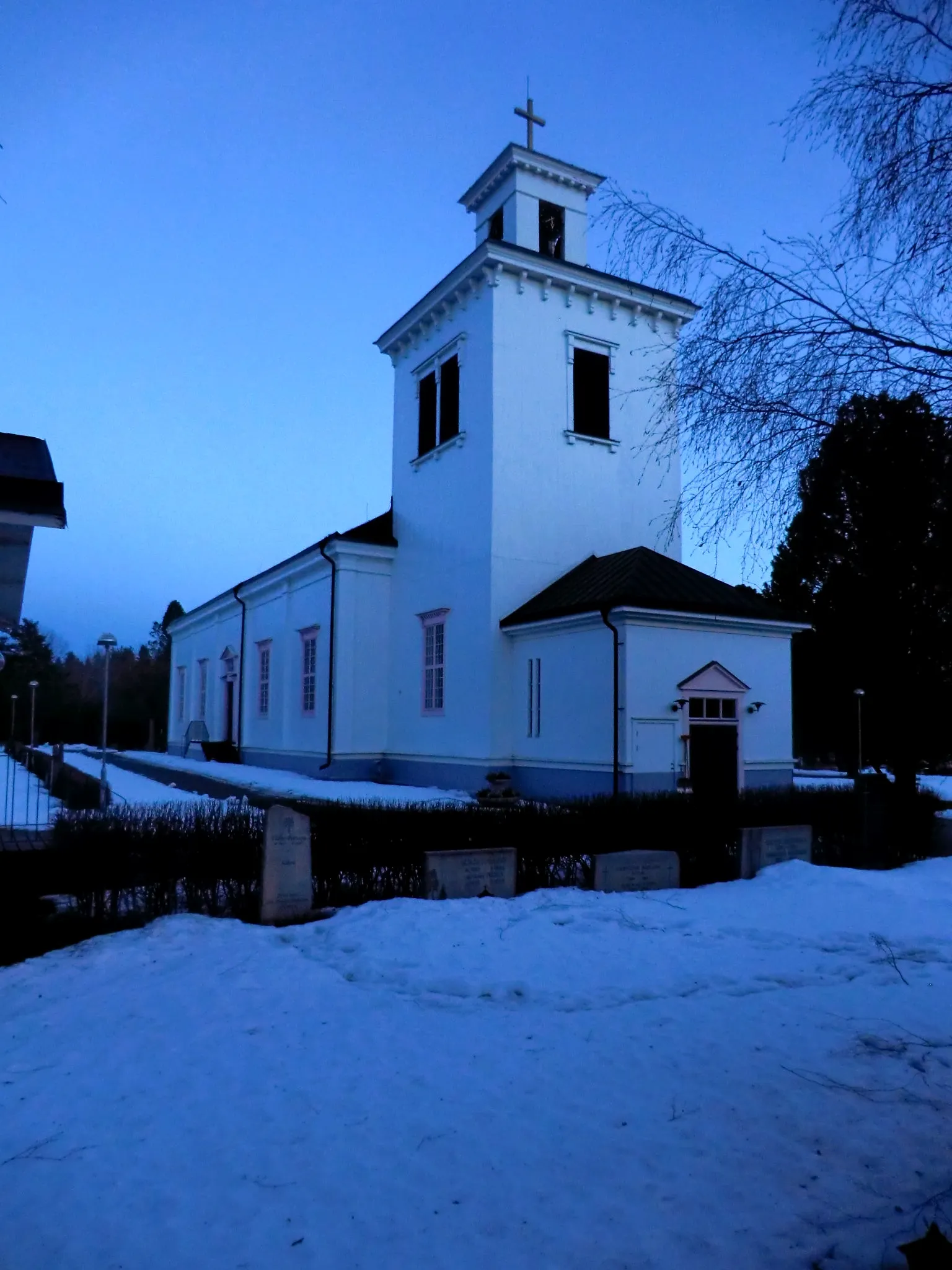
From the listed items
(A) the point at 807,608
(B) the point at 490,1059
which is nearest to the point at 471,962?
(B) the point at 490,1059

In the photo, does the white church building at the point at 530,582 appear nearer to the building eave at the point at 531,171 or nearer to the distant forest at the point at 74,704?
the building eave at the point at 531,171

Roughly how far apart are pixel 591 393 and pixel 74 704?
56.3m

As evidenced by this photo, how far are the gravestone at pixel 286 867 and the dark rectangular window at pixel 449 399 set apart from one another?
15.5m

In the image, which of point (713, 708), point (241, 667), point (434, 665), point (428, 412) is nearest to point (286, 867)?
point (713, 708)

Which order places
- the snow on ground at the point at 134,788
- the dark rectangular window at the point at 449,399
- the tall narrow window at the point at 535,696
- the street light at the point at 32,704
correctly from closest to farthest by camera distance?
the snow on ground at the point at 134,788 < the tall narrow window at the point at 535,696 < the dark rectangular window at the point at 449,399 < the street light at the point at 32,704

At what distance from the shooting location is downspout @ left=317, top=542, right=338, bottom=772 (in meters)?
24.4

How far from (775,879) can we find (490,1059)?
6.77 metres

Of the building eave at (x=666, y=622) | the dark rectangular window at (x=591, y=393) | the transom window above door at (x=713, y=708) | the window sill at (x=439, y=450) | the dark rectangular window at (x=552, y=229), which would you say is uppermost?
the dark rectangular window at (x=552, y=229)

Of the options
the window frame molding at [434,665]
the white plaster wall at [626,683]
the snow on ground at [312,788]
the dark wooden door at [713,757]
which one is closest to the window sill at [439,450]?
the window frame molding at [434,665]

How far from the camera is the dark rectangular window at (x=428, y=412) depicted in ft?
80.6

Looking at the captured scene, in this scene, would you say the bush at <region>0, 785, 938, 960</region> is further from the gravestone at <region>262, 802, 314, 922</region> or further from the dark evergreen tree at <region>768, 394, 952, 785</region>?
the dark evergreen tree at <region>768, 394, 952, 785</region>

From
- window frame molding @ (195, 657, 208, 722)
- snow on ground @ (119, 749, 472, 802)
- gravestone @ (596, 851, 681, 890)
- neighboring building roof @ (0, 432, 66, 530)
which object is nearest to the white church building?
snow on ground @ (119, 749, 472, 802)

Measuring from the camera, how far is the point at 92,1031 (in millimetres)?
5938

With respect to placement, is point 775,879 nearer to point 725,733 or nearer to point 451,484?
point 725,733
